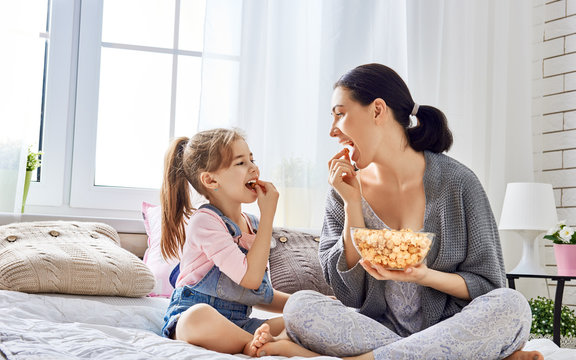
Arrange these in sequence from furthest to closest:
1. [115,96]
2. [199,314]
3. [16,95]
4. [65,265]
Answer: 1. [115,96]
2. [16,95]
3. [65,265]
4. [199,314]

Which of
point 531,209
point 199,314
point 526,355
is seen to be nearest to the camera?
point 526,355

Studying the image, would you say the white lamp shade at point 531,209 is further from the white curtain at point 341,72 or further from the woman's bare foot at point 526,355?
the woman's bare foot at point 526,355

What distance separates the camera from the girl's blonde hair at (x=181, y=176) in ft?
6.18

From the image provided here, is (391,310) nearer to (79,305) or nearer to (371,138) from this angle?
(371,138)

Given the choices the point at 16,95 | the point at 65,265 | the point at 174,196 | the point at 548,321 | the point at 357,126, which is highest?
the point at 16,95

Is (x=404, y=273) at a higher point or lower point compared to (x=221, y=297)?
higher

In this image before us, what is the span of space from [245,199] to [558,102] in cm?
207

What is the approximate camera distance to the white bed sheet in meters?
1.20

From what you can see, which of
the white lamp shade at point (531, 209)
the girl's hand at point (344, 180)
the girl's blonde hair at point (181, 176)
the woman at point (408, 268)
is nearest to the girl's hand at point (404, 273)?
the woman at point (408, 268)

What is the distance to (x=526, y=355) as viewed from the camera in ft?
4.54

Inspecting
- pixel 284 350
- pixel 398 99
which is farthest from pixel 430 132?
pixel 284 350

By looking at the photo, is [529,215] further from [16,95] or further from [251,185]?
[16,95]

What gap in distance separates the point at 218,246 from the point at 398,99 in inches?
24.9

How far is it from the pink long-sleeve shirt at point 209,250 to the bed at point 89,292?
0.63ft
